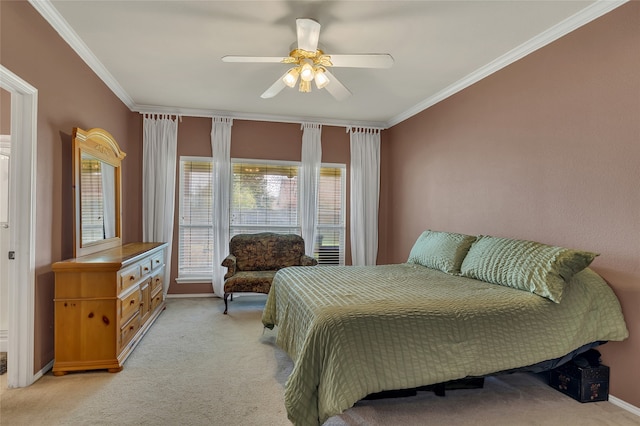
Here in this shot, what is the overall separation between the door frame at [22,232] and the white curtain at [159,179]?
90.5 inches

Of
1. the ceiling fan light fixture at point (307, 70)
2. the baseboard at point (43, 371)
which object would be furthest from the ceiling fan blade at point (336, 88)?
the baseboard at point (43, 371)

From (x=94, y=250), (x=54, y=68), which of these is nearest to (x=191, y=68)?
(x=54, y=68)

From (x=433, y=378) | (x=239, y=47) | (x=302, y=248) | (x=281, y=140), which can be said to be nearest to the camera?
(x=433, y=378)

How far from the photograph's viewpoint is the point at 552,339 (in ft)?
7.11

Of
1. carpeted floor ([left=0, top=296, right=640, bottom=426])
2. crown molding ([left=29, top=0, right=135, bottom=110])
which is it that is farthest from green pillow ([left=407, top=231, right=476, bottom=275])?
crown molding ([left=29, top=0, right=135, bottom=110])

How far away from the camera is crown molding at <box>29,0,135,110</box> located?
2450 millimetres

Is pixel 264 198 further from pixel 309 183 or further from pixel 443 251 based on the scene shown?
pixel 443 251

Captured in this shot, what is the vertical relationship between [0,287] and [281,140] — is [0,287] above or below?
below

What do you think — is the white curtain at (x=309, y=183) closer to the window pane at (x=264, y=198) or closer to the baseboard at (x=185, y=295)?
the window pane at (x=264, y=198)

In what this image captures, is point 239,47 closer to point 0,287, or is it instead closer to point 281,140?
point 281,140

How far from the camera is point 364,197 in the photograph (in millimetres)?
5504

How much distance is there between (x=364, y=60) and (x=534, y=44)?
150 centimetres

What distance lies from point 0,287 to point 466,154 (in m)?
4.62

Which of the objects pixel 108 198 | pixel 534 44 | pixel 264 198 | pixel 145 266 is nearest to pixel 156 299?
pixel 145 266
